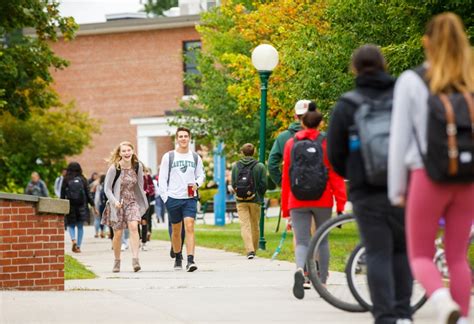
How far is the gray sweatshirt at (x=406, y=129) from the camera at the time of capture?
702 centimetres

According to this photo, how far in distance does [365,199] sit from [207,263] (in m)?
10.7

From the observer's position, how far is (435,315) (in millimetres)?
9703

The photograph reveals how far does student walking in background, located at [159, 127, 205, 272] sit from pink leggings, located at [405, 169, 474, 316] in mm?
9349

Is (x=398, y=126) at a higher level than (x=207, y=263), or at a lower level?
higher

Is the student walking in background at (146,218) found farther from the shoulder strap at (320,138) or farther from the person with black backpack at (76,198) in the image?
the shoulder strap at (320,138)

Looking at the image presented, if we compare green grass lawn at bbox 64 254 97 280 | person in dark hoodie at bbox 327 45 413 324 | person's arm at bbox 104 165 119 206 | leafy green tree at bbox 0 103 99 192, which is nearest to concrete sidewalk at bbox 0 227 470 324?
green grass lawn at bbox 64 254 97 280

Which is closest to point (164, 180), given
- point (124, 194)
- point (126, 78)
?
point (124, 194)

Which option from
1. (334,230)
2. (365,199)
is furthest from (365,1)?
(365,199)

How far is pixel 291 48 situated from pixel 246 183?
5716mm

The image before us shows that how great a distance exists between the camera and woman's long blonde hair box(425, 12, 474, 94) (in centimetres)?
691

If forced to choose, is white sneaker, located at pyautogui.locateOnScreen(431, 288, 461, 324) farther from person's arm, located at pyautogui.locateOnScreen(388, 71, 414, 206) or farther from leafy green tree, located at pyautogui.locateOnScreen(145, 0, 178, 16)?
leafy green tree, located at pyautogui.locateOnScreen(145, 0, 178, 16)

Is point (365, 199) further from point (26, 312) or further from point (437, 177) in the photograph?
point (26, 312)

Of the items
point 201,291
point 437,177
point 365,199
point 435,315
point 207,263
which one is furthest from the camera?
point 207,263

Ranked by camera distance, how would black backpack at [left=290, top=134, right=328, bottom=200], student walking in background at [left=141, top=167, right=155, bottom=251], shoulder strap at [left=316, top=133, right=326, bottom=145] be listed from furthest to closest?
student walking in background at [left=141, top=167, right=155, bottom=251] < shoulder strap at [left=316, top=133, right=326, bottom=145] < black backpack at [left=290, top=134, right=328, bottom=200]
